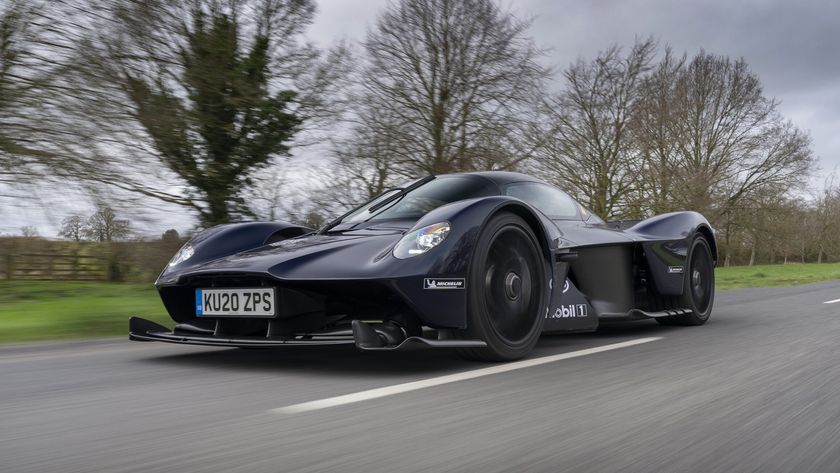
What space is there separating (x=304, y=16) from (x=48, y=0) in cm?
647

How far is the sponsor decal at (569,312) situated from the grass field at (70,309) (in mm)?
3810

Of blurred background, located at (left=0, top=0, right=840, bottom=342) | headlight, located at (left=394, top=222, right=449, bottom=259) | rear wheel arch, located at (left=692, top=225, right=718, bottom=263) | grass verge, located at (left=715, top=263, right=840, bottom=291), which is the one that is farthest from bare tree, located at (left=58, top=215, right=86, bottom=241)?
grass verge, located at (left=715, top=263, right=840, bottom=291)

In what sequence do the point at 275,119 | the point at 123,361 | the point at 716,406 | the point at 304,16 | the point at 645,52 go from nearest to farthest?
the point at 716,406 < the point at 123,361 < the point at 275,119 < the point at 304,16 < the point at 645,52

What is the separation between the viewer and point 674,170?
77.2 feet

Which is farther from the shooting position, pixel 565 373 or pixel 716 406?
pixel 565 373

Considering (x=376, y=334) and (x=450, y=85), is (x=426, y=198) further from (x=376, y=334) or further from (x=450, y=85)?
(x=450, y=85)

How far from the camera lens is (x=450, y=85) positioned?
1576 centimetres

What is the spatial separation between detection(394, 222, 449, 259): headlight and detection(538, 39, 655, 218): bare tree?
1742 centimetres

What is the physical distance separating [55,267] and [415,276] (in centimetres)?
872

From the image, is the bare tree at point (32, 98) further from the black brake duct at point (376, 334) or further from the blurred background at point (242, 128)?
the black brake duct at point (376, 334)

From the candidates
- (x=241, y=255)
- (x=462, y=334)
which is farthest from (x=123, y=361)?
(x=462, y=334)

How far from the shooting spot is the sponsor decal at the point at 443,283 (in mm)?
3463

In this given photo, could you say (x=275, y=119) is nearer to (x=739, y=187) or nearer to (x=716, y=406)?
(x=716, y=406)

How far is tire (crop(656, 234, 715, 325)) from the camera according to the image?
6.15m
